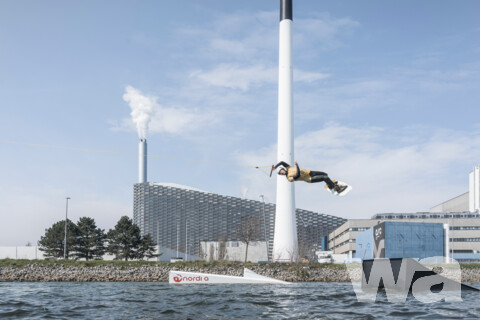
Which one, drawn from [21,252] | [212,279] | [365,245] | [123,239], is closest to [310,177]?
[212,279]

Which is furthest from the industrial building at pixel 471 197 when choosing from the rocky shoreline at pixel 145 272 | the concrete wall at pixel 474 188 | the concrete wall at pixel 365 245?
the rocky shoreline at pixel 145 272

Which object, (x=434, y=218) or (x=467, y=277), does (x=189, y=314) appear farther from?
(x=434, y=218)

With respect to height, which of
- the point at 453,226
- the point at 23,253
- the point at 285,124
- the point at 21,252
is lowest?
the point at 23,253

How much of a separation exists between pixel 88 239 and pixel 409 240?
212 ft

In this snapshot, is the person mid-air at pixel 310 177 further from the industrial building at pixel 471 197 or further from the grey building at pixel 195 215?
the grey building at pixel 195 215

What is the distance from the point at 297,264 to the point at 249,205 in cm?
9845

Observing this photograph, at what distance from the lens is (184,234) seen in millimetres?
173250

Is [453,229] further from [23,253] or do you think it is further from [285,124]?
[23,253]

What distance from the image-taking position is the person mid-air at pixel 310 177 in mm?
23781

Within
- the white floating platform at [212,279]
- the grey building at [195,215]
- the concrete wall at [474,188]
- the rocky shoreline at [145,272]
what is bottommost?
the rocky shoreline at [145,272]

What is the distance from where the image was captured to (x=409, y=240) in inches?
4058

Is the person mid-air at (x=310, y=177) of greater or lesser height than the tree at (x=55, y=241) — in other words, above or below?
above

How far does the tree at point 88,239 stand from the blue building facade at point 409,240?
56.1 metres

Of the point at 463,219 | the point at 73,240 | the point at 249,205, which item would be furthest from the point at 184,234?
the point at 463,219
